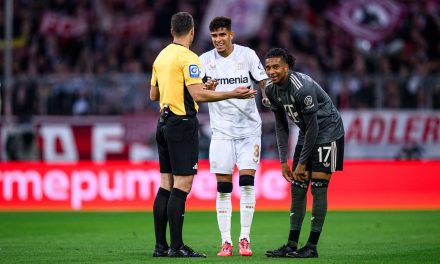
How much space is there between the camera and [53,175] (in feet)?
64.3

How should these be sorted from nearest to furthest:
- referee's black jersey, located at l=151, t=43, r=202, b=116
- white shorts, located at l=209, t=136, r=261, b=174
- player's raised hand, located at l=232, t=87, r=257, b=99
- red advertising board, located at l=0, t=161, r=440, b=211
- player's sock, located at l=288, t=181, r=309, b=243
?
player's raised hand, located at l=232, t=87, r=257, b=99 → referee's black jersey, located at l=151, t=43, r=202, b=116 → player's sock, located at l=288, t=181, r=309, b=243 → white shorts, located at l=209, t=136, r=261, b=174 → red advertising board, located at l=0, t=161, r=440, b=211

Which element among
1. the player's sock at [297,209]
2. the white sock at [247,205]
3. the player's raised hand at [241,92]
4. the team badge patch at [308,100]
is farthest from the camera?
the white sock at [247,205]

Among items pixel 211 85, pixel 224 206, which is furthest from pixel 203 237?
pixel 211 85

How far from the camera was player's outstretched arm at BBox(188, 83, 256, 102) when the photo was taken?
9.99 m

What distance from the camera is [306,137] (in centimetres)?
1023

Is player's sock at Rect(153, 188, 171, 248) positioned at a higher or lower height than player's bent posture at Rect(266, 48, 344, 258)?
lower

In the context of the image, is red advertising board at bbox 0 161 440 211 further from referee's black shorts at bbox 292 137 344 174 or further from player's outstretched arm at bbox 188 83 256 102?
player's outstretched arm at bbox 188 83 256 102

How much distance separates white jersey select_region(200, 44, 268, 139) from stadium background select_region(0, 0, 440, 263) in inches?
200

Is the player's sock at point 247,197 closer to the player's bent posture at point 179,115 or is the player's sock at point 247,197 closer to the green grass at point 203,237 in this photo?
the green grass at point 203,237

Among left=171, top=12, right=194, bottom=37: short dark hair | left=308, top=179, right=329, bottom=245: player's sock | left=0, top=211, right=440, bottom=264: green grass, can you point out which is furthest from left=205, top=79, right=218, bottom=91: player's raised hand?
left=0, top=211, right=440, bottom=264: green grass

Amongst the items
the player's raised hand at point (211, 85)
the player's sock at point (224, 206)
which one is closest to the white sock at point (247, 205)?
the player's sock at point (224, 206)

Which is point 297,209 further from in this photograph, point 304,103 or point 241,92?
point 241,92

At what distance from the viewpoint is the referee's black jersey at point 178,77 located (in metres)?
10.2

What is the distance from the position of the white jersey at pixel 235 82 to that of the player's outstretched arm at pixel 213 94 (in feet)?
2.05
